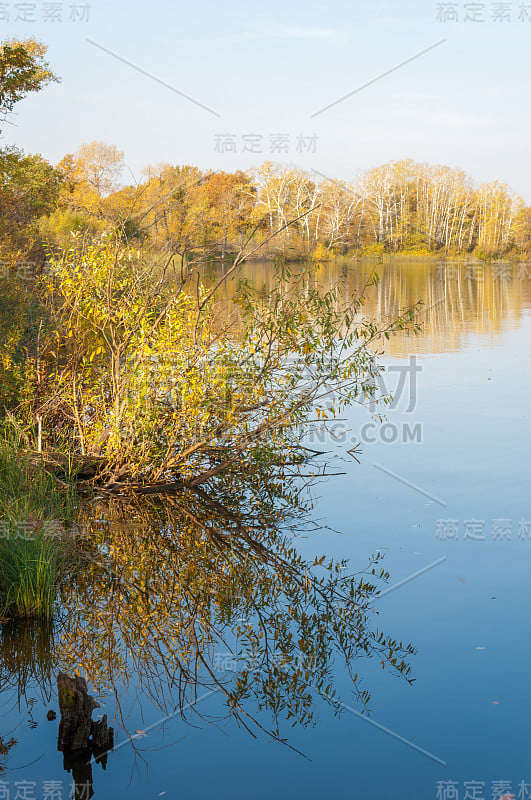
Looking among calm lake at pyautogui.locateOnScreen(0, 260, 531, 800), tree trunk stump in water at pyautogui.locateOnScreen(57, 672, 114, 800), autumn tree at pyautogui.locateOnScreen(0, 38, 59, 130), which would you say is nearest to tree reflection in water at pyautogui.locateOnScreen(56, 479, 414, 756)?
calm lake at pyautogui.locateOnScreen(0, 260, 531, 800)

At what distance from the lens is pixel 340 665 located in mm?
5824

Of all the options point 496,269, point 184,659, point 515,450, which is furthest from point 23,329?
point 496,269

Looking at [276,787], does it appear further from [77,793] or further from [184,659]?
[184,659]

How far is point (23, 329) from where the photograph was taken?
10.6 metres

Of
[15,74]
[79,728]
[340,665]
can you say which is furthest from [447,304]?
[79,728]

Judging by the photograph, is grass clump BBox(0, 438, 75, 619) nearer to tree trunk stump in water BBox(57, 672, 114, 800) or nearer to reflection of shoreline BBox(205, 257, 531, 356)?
tree trunk stump in water BBox(57, 672, 114, 800)

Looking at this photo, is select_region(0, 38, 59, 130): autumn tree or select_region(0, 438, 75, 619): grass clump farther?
select_region(0, 38, 59, 130): autumn tree

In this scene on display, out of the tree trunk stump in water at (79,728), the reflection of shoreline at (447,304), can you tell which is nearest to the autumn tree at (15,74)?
the reflection of shoreline at (447,304)

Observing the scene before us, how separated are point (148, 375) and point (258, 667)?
4.35m

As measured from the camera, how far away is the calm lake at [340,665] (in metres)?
4.68

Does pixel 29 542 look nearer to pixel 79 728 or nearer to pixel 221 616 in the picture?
pixel 221 616

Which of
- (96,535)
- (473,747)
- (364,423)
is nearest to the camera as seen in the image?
(473,747)

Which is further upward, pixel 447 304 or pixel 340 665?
pixel 447 304

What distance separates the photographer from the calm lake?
15.3ft
